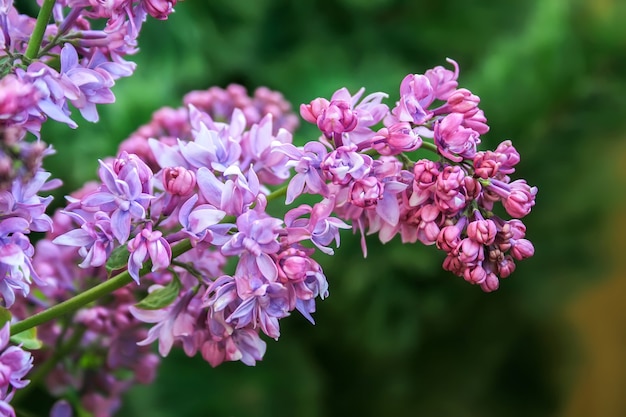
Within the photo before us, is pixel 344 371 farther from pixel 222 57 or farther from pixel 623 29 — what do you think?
pixel 623 29

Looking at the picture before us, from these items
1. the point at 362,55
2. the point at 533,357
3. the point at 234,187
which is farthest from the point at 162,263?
the point at 533,357

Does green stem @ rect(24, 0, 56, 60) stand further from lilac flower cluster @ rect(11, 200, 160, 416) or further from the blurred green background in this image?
the blurred green background

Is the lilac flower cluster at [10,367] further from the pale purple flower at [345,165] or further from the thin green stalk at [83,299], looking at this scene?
the pale purple flower at [345,165]

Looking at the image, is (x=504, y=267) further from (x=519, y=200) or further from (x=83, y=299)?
(x=83, y=299)

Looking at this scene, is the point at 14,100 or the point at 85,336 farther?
the point at 85,336

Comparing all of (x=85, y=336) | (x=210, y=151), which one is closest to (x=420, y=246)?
(x=85, y=336)
